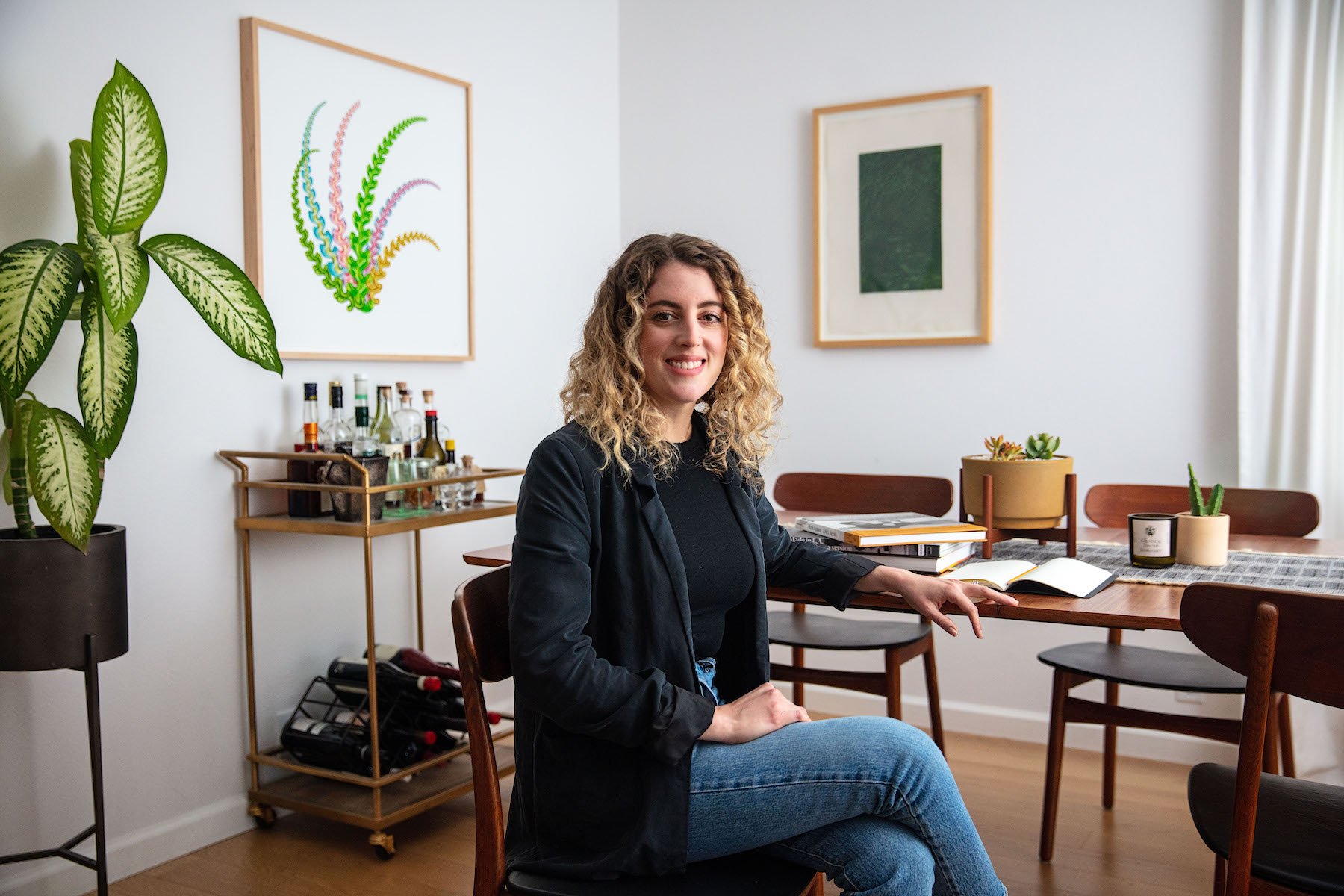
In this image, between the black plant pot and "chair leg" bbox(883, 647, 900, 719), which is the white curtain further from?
the black plant pot

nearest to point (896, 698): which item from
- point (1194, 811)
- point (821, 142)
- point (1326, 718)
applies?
point (1194, 811)

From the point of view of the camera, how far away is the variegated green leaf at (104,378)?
2000 millimetres

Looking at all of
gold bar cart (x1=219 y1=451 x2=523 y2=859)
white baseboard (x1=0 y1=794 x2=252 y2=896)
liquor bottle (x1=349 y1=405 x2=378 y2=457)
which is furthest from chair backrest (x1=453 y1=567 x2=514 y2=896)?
white baseboard (x1=0 y1=794 x2=252 y2=896)

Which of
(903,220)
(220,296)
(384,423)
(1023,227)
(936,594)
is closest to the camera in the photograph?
(936,594)

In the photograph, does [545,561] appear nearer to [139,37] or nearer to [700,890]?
[700,890]

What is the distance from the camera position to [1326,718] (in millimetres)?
2912

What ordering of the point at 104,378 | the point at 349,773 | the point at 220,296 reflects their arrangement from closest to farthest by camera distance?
the point at 104,378
the point at 220,296
the point at 349,773

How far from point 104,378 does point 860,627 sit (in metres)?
1.77

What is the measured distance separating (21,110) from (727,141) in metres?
2.23

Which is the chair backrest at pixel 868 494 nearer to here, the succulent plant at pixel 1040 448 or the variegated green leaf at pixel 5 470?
the succulent plant at pixel 1040 448

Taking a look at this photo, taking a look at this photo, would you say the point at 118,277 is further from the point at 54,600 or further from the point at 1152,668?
the point at 1152,668

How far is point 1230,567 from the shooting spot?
194 cm

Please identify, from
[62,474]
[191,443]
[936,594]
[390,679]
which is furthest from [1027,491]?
[191,443]

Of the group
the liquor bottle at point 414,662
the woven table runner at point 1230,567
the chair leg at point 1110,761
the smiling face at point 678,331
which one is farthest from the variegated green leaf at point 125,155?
the chair leg at point 1110,761
